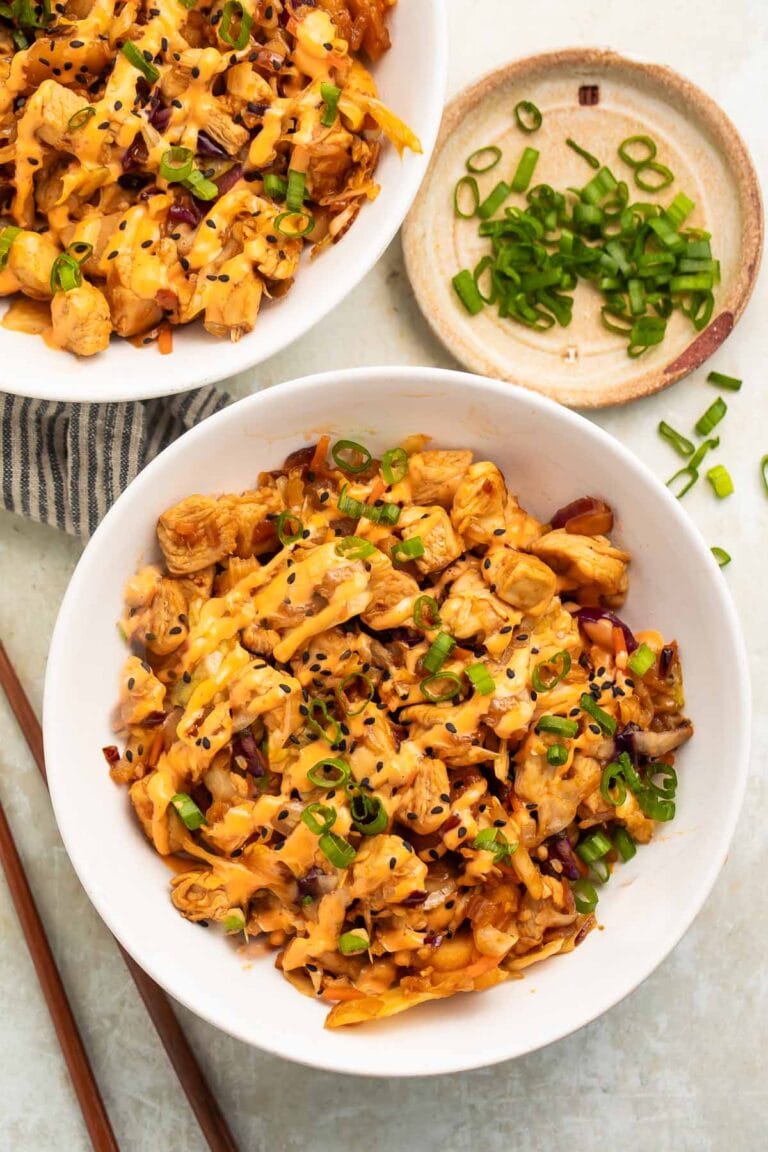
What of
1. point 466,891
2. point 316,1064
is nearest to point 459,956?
point 466,891

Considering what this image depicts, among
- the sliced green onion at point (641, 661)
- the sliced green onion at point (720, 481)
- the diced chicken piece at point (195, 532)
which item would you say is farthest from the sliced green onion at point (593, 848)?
the sliced green onion at point (720, 481)

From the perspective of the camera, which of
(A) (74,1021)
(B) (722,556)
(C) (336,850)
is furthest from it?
(B) (722,556)

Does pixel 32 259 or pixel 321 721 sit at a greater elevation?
pixel 32 259

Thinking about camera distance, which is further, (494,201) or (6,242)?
(494,201)

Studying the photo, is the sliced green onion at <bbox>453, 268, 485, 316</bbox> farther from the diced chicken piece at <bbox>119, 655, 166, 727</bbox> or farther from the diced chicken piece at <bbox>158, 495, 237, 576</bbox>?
the diced chicken piece at <bbox>119, 655, 166, 727</bbox>

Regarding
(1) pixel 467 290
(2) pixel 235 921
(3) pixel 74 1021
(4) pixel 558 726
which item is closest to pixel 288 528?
(4) pixel 558 726

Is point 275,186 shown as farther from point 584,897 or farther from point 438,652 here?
point 584,897

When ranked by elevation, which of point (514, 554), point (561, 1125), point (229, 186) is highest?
point (229, 186)

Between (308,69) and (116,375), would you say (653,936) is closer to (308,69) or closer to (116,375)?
(116,375)
